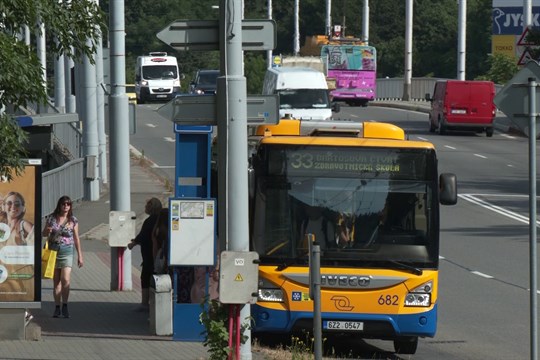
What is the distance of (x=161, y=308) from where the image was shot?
53.0 ft

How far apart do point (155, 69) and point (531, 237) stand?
63.0 m

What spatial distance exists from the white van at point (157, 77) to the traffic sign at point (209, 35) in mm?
61961

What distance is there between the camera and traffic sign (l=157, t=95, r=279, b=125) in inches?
495

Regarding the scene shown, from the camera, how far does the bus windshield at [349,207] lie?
14914 millimetres

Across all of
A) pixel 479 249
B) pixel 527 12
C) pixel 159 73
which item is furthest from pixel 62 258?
pixel 159 73

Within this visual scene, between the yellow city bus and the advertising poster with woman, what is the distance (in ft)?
8.47

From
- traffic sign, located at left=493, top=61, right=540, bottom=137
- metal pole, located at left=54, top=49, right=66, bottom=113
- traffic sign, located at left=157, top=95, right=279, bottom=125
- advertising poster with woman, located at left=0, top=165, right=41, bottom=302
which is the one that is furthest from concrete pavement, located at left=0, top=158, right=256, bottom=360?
metal pole, located at left=54, top=49, right=66, bottom=113

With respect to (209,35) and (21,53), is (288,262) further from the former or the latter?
(21,53)

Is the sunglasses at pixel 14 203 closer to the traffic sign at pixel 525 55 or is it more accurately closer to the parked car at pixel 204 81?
the traffic sign at pixel 525 55

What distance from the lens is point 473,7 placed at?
387 ft

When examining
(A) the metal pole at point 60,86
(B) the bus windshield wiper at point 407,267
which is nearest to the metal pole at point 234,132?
(B) the bus windshield wiper at point 407,267

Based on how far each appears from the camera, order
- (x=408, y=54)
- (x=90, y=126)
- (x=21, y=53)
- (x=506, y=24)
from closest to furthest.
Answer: (x=21, y=53), (x=90, y=126), (x=506, y=24), (x=408, y=54)

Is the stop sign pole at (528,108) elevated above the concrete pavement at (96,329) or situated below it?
above

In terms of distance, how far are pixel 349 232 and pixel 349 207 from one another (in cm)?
28
